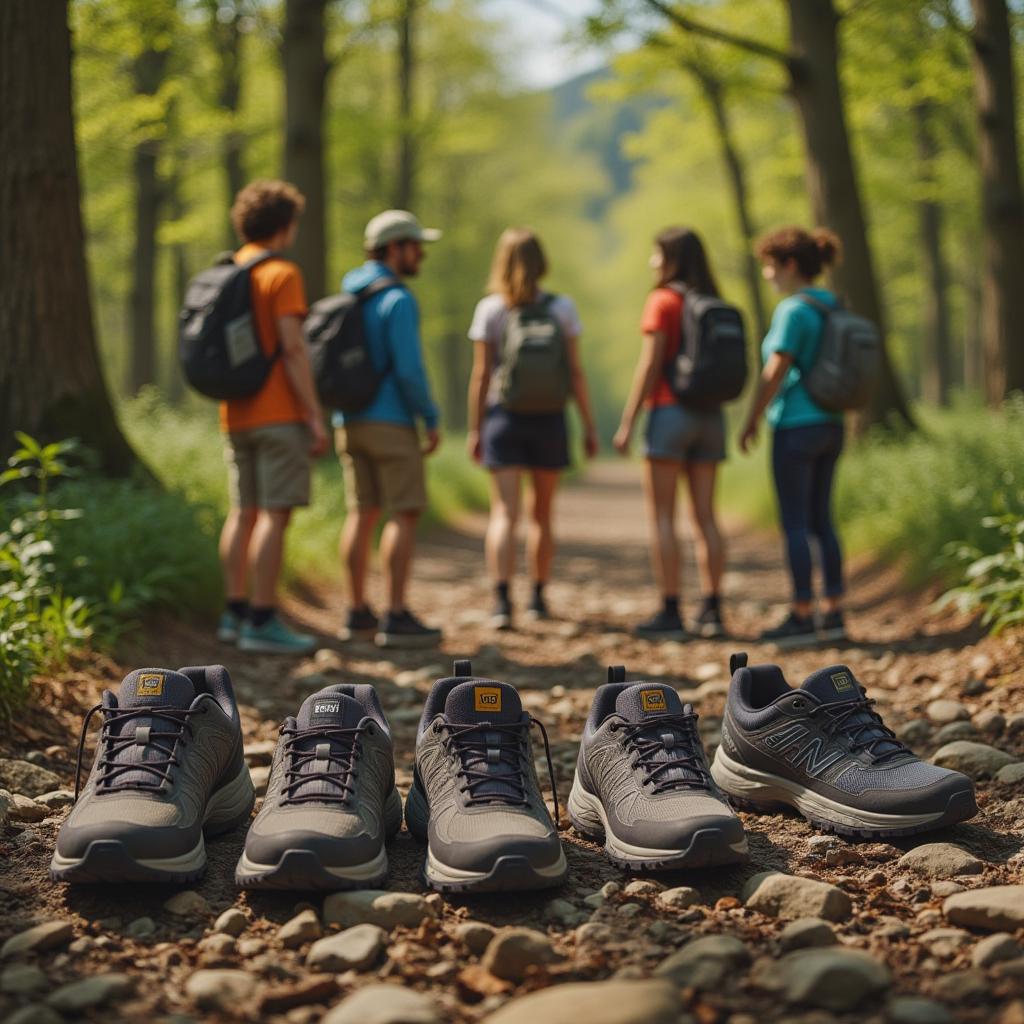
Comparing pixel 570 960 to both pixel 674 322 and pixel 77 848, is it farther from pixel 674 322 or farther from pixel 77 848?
pixel 674 322

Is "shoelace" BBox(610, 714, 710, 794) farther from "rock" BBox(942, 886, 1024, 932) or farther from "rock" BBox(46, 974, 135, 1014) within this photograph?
"rock" BBox(46, 974, 135, 1014)

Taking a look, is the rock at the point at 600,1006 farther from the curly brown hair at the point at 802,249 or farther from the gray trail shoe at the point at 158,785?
the curly brown hair at the point at 802,249

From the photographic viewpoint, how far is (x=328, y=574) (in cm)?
832

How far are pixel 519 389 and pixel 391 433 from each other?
79 cm

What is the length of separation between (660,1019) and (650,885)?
0.82 m

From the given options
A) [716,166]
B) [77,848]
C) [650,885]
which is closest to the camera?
[77,848]

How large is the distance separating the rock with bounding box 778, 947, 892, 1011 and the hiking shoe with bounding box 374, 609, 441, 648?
414cm

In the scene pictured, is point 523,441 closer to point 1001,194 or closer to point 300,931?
point 300,931

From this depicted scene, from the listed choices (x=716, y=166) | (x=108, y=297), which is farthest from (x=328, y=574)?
(x=716, y=166)

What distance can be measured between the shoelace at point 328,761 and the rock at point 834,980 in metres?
1.10

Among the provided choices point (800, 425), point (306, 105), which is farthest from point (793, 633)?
point (306, 105)

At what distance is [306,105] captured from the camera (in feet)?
33.8

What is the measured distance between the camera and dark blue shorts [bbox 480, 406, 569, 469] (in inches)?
256

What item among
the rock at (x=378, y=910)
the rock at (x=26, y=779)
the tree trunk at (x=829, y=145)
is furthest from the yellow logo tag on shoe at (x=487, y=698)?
the tree trunk at (x=829, y=145)
